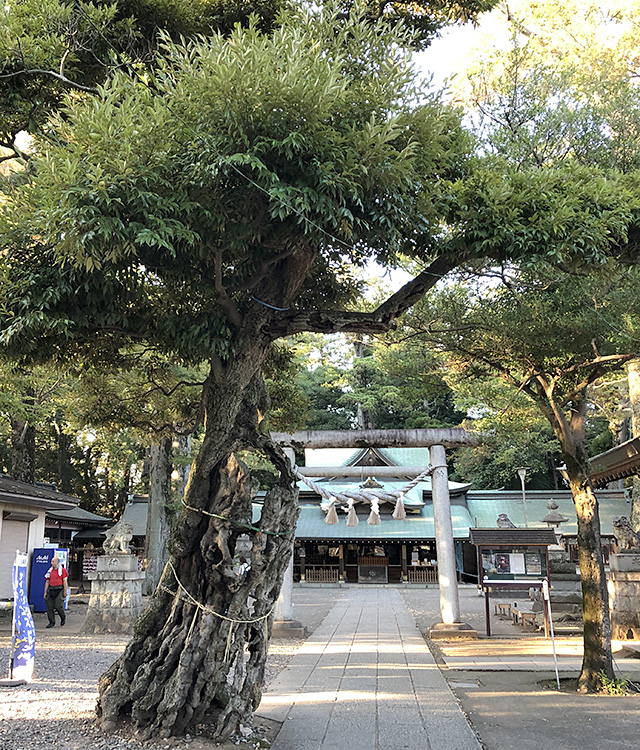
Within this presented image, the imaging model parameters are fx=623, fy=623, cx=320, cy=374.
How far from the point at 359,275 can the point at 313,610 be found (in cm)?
1212

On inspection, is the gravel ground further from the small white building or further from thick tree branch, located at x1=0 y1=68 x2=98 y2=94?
thick tree branch, located at x1=0 y1=68 x2=98 y2=94

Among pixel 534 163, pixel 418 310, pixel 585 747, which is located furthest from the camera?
pixel 418 310

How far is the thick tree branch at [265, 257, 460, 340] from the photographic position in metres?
5.61

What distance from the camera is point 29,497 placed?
15633 mm

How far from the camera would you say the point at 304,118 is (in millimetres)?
4301

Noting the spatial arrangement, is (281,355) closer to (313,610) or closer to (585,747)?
(585,747)

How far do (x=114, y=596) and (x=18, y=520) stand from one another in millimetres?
4687

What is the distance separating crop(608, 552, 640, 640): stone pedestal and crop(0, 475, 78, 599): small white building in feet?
44.1

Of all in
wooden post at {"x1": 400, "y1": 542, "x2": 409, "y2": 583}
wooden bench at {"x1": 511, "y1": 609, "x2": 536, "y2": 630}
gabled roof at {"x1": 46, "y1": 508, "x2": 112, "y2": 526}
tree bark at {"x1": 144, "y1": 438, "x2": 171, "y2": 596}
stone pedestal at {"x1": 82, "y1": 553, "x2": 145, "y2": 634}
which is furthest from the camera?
wooden post at {"x1": 400, "y1": 542, "x2": 409, "y2": 583}

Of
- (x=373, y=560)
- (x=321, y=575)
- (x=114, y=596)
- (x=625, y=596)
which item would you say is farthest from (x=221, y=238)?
(x=373, y=560)

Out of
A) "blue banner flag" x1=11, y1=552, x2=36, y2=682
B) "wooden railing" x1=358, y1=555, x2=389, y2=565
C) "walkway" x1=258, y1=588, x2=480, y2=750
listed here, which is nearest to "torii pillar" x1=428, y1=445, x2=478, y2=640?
"walkway" x1=258, y1=588, x2=480, y2=750

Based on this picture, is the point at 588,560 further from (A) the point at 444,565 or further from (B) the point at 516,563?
(A) the point at 444,565

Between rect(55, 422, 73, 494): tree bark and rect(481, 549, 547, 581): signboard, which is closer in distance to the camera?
rect(481, 549, 547, 581): signboard

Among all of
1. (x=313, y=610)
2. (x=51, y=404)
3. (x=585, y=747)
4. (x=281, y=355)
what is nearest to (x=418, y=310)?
(x=281, y=355)
